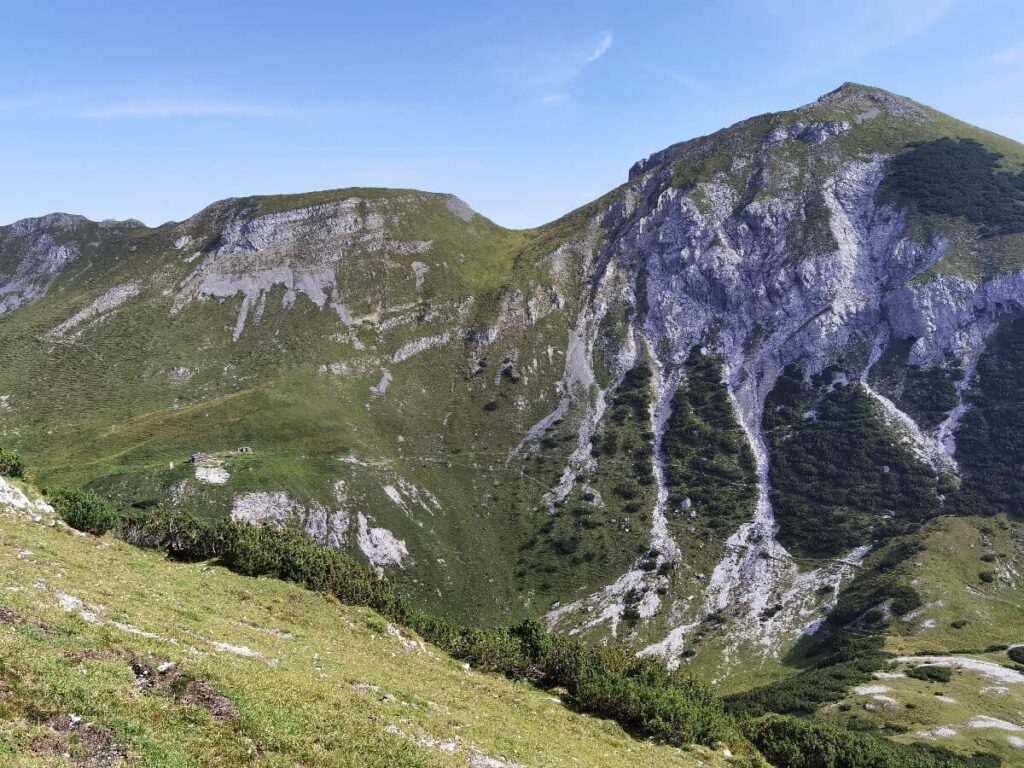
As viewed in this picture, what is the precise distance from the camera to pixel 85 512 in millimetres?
43000

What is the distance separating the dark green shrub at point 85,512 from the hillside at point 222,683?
2.07 m

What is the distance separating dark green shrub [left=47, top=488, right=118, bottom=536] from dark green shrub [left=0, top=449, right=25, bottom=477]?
5.89 meters

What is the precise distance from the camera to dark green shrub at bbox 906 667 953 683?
88.1 metres

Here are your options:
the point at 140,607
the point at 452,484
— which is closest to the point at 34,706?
the point at 140,607

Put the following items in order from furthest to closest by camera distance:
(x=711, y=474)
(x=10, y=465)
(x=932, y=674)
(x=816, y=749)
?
(x=711, y=474)
(x=932, y=674)
(x=10, y=465)
(x=816, y=749)

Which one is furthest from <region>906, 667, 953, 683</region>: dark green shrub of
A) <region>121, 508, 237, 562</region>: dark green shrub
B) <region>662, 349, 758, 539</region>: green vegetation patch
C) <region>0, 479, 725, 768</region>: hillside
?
<region>121, 508, 237, 562</region>: dark green shrub

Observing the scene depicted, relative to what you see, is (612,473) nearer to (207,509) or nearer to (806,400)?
(806,400)

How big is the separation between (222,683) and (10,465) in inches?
1768

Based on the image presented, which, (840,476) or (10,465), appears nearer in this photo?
(10,465)

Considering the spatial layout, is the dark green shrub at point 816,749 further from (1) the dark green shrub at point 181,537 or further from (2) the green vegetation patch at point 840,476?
(2) the green vegetation patch at point 840,476

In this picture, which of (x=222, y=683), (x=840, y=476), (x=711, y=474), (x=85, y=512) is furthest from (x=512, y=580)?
(x=222, y=683)

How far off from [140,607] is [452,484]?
146m

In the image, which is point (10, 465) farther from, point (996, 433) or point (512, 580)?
point (996, 433)

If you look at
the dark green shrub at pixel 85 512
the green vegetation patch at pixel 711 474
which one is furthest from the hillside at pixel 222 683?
the green vegetation patch at pixel 711 474
